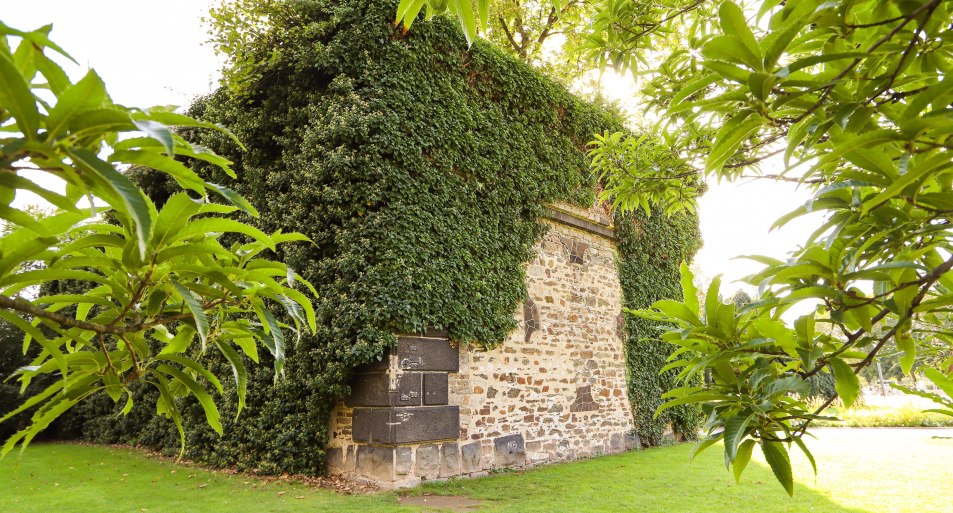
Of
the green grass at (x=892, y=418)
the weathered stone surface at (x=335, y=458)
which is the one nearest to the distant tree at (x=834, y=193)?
the weathered stone surface at (x=335, y=458)

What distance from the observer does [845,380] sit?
1.35 metres

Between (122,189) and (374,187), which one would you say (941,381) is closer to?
(122,189)

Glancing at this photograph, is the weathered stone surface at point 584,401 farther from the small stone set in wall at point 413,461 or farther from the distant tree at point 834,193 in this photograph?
the distant tree at point 834,193

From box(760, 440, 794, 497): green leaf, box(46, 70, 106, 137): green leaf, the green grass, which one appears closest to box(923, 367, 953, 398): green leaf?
box(760, 440, 794, 497): green leaf

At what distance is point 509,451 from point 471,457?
28.5 inches

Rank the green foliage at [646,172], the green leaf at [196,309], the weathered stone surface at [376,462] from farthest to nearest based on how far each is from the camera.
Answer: the weathered stone surface at [376,462]
the green foliage at [646,172]
the green leaf at [196,309]

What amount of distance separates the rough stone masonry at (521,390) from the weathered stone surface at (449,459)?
Answer: 0.4 inches

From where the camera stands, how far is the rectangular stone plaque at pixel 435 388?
600cm

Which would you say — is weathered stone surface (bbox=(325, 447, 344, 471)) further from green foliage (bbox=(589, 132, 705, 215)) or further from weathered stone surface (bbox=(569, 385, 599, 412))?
green foliage (bbox=(589, 132, 705, 215))

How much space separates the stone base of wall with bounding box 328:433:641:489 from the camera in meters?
5.64

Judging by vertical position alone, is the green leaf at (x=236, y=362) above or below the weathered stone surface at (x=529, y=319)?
below

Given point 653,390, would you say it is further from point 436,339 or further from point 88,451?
point 88,451

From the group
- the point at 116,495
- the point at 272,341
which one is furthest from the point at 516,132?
the point at 272,341

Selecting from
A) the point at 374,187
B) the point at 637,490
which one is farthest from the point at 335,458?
the point at 637,490
